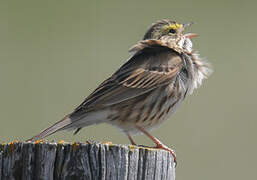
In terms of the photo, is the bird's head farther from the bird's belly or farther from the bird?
the bird's belly

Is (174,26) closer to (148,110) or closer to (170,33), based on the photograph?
(170,33)

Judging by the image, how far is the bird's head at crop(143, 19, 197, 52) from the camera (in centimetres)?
728

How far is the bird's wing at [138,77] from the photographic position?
6.22 metres

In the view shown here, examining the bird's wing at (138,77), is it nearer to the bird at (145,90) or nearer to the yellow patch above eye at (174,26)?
the bird at (145,90)

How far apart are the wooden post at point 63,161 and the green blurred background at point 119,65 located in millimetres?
4140

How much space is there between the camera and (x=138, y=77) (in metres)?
6.58

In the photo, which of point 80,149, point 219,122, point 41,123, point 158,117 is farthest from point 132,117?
point 219,122

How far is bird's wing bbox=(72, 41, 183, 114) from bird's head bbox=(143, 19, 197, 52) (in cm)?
41

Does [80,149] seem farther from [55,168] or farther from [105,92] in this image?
[105,92]

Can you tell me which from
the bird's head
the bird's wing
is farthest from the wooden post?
the bird's head

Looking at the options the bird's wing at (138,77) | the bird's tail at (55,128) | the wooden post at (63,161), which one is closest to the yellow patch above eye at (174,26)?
the bird's wing at (138,77)

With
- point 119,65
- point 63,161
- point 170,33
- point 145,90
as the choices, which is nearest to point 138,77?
point 145,90

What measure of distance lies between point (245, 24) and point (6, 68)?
5212 mm

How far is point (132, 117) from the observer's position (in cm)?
640
